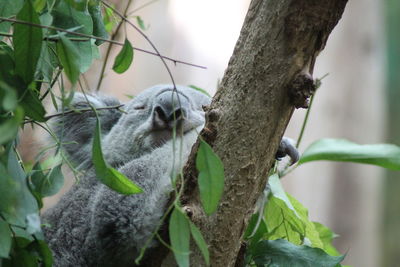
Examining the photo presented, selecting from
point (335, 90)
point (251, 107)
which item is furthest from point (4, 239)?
point (335, 90)

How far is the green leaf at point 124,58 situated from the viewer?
146 cm

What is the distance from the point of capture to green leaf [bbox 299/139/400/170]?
7.14ft

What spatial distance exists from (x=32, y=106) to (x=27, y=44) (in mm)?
139

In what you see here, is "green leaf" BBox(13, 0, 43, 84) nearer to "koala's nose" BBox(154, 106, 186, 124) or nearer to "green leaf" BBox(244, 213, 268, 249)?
"koala's nose" BBox(154, 106, 186, 124)

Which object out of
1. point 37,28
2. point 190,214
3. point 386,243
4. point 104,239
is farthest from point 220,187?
point 386,243

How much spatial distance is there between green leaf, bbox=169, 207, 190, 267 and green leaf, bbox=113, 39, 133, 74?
45 cm

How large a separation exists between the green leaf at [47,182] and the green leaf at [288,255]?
0.63 meters

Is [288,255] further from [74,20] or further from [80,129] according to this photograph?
[80,129]

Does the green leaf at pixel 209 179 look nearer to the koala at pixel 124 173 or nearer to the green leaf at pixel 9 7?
the koala at pixel 124 173

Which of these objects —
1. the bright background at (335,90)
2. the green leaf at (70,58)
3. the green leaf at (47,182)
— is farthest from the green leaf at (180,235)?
the bright background at (335,90)

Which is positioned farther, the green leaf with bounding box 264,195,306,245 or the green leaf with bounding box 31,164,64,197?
the green leaf with bounding box 264,195,306,245

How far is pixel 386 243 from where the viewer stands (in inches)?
438

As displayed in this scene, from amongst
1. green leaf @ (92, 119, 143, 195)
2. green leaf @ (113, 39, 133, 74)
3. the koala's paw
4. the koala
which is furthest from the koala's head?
green leaf @ (92, 119, 143, 195)

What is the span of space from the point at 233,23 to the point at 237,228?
466 centimetres
